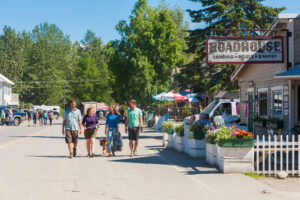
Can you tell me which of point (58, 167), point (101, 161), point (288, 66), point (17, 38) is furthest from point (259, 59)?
point (17, 38)

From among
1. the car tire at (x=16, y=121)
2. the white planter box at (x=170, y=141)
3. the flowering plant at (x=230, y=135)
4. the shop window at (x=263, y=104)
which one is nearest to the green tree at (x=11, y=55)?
the car tire at (x=16, y=121)

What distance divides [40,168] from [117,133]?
155 inches

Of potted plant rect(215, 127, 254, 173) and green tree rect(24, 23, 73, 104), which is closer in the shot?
potted plant rect(215, 127, 254, 173)

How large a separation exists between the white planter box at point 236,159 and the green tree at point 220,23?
1692cm

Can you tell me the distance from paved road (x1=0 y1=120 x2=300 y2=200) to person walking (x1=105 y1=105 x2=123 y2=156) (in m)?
1.48

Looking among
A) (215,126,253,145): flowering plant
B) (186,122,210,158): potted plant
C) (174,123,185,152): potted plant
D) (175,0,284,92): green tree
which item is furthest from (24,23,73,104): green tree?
(215,126,253,145): flowering plant

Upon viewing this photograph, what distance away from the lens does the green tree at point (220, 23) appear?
26.3 m

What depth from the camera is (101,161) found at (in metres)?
12.6

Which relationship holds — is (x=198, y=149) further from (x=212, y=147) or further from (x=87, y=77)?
(x=87, y=77)

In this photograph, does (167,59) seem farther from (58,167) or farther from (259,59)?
(58,167)

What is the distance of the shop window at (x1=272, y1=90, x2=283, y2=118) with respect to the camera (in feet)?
52.8

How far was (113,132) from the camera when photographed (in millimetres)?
14469

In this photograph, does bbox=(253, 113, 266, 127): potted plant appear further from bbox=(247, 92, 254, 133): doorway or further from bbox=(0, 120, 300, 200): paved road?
bbox=(0, 120, 300, 200): paved road

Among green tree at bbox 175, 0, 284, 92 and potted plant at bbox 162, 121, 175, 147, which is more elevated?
green tree at bbox 175, 0, 284, 92
